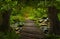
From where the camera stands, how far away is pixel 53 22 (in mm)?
8547

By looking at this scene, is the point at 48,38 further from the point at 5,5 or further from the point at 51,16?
the point at 5,5

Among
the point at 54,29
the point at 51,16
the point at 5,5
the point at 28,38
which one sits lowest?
the point at 28,38

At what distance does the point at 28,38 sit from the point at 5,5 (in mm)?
5147

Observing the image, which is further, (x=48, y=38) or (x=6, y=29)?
(x=6, y=29)

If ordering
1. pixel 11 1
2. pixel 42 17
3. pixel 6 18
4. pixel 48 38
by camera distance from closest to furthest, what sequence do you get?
1. pixel 11 1
2. pixel 48 38
3. pixel 6 18
4. pixel 42 17

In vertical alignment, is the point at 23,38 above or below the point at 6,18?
below

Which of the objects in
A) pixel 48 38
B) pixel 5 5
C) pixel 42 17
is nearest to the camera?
pixel 5 5

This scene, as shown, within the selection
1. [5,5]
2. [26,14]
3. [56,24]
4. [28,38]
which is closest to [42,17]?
[26,14]

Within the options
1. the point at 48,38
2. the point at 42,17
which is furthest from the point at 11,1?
the point at 42,17

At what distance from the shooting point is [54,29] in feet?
27.6

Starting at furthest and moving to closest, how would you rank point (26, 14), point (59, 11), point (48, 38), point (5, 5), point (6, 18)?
point (26, 14), point (6, 18), point (48, 38), point (5, 5), point (59, 11)

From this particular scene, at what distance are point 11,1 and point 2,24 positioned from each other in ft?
17.5

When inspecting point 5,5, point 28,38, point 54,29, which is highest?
point 5,5

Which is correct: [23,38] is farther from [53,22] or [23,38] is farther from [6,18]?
[53,22]
